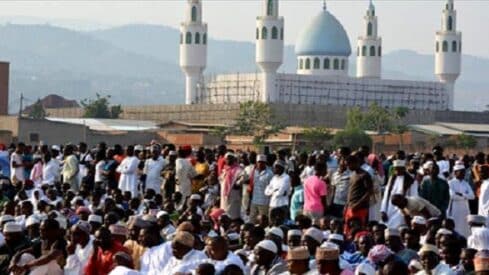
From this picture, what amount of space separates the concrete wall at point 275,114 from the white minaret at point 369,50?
80.4 ft

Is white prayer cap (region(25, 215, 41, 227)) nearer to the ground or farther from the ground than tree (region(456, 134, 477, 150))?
farther from the ground

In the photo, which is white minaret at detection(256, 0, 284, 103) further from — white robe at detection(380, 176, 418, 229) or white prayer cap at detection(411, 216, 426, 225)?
white prayer cap at detection(411, 216, 426, 225)

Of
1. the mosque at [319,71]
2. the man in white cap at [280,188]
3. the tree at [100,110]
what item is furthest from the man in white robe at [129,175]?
the mosque at [319,71]

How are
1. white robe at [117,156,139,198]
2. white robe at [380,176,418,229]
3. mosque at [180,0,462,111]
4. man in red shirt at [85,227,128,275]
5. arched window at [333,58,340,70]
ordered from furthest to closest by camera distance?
arched window at [333,58,340,70], mosque at [180,0,462,111], white robe at [117,156,139,198], white robe at [380,176,418,229], man in red shirt at [85,227,128,275]

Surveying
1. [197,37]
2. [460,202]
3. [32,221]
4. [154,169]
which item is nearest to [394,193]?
[460,202]

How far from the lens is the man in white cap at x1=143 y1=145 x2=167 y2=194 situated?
19.9 m

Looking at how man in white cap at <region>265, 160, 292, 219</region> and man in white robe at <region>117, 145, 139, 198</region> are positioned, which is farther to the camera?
man in white robe at <region>117, 145, 139, 198</region>

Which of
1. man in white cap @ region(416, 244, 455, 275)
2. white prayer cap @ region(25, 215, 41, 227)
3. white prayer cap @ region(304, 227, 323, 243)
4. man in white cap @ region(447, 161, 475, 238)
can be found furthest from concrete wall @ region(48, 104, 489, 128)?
man in white cap @ region(416, 244, 455, 275)

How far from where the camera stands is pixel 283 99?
94000 mm

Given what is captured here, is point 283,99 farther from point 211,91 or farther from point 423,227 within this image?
point 423,227

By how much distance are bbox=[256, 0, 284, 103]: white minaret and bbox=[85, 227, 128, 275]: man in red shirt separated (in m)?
86.6

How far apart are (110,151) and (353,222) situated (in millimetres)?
7071

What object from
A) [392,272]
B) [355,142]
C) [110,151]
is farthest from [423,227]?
[355,142]

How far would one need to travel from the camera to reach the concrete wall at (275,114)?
265 ft
